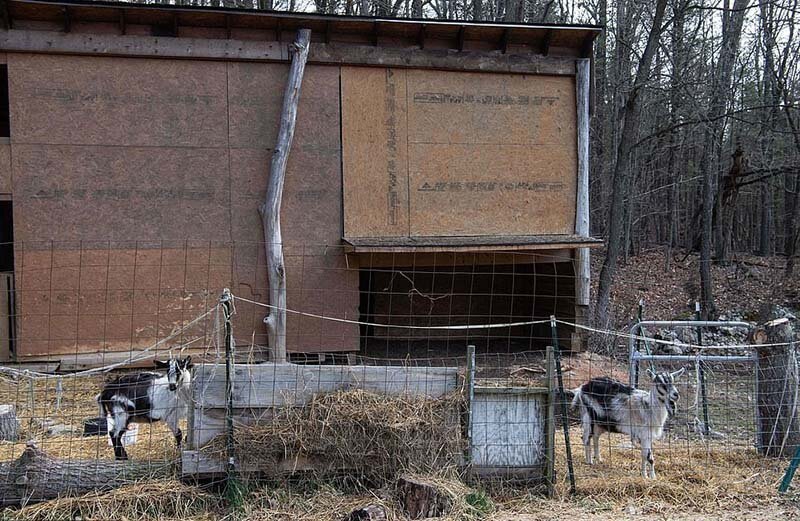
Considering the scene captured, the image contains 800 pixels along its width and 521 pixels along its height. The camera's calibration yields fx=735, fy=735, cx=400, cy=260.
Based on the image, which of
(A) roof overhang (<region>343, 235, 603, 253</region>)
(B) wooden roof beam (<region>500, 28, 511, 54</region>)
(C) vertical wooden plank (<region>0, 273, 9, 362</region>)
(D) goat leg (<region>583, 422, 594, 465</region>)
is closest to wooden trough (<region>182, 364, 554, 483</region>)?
(D) goat leg (<region>583, 422, 594, 465</region>)

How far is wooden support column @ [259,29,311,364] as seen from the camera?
Answer: 1139cm

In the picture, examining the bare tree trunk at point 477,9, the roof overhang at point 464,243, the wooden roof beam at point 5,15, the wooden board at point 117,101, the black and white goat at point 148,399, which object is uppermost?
the bare tree trunk at point 477,9

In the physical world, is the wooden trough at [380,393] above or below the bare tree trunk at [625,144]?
below

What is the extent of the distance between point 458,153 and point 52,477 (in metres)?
8.15

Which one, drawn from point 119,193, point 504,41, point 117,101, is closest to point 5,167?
point 119,193

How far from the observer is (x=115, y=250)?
11.1 meters

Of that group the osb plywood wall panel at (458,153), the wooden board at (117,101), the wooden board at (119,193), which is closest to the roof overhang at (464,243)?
the osb plywood wall panel at (458,153)

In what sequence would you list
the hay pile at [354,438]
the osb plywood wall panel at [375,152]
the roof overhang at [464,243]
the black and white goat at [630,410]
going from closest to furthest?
the hay pile at [354,438] → the black and white goat at [630,410] → the roof overhang at [464,243] → the osb plywood wall panel at [375,152]

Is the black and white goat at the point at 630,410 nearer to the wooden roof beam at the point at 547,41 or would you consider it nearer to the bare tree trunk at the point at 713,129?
the wooden roof beam at the point at 547,41

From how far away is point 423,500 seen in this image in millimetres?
5812

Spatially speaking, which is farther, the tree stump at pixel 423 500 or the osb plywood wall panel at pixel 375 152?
the osb plywood wall panel at pixel 375 152

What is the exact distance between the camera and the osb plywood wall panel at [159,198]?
35.6 feet

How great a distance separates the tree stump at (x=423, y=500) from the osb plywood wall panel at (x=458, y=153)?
21.0ft

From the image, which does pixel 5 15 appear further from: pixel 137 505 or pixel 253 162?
pixel 137 505
